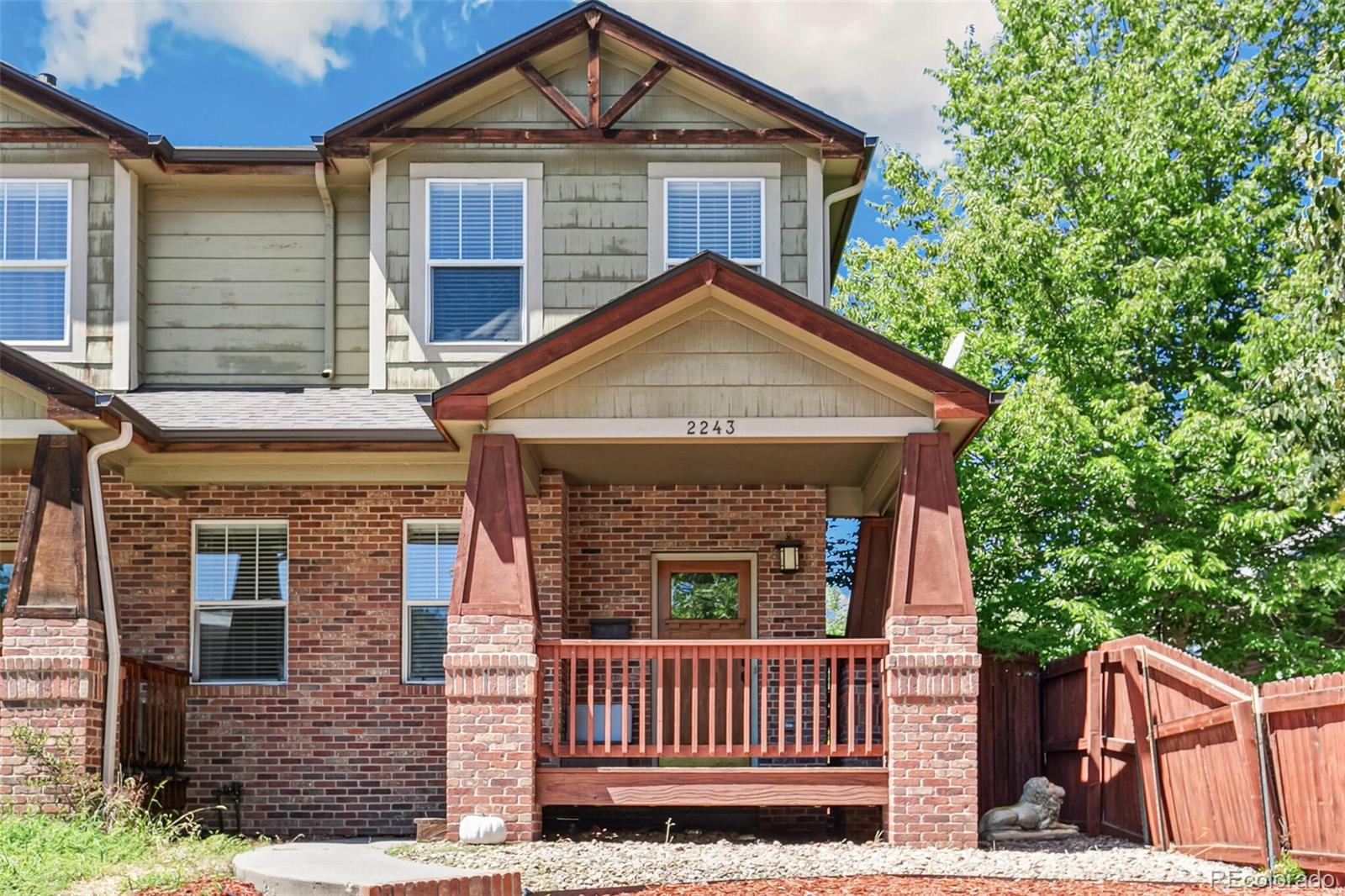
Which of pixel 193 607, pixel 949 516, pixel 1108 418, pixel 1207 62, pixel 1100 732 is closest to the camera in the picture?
pixel 949 516

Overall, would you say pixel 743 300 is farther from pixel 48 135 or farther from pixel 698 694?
pixel 48 135

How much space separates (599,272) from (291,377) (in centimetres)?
296

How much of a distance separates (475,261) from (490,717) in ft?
15.0

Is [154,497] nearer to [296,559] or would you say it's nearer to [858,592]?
[296,559]

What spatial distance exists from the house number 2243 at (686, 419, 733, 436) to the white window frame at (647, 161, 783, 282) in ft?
9.39

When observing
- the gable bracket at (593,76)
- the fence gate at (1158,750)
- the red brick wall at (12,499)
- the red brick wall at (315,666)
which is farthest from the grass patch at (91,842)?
the gable bracket at (593,76)

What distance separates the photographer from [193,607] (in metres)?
12.8

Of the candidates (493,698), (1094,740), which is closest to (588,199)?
(493,698)

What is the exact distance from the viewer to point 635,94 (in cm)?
1300

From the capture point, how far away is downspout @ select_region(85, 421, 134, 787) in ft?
34.7

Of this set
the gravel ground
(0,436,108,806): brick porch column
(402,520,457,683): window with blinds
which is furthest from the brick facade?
the gravel ground

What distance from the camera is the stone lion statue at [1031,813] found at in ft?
37.2

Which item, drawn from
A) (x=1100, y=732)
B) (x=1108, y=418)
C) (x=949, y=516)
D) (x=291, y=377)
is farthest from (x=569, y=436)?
Result: (x=1108, y=418)

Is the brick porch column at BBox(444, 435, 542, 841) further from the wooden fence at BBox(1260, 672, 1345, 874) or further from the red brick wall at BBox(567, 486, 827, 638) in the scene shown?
the wooden fence at BBox(1260, 672, 1345, 874)
